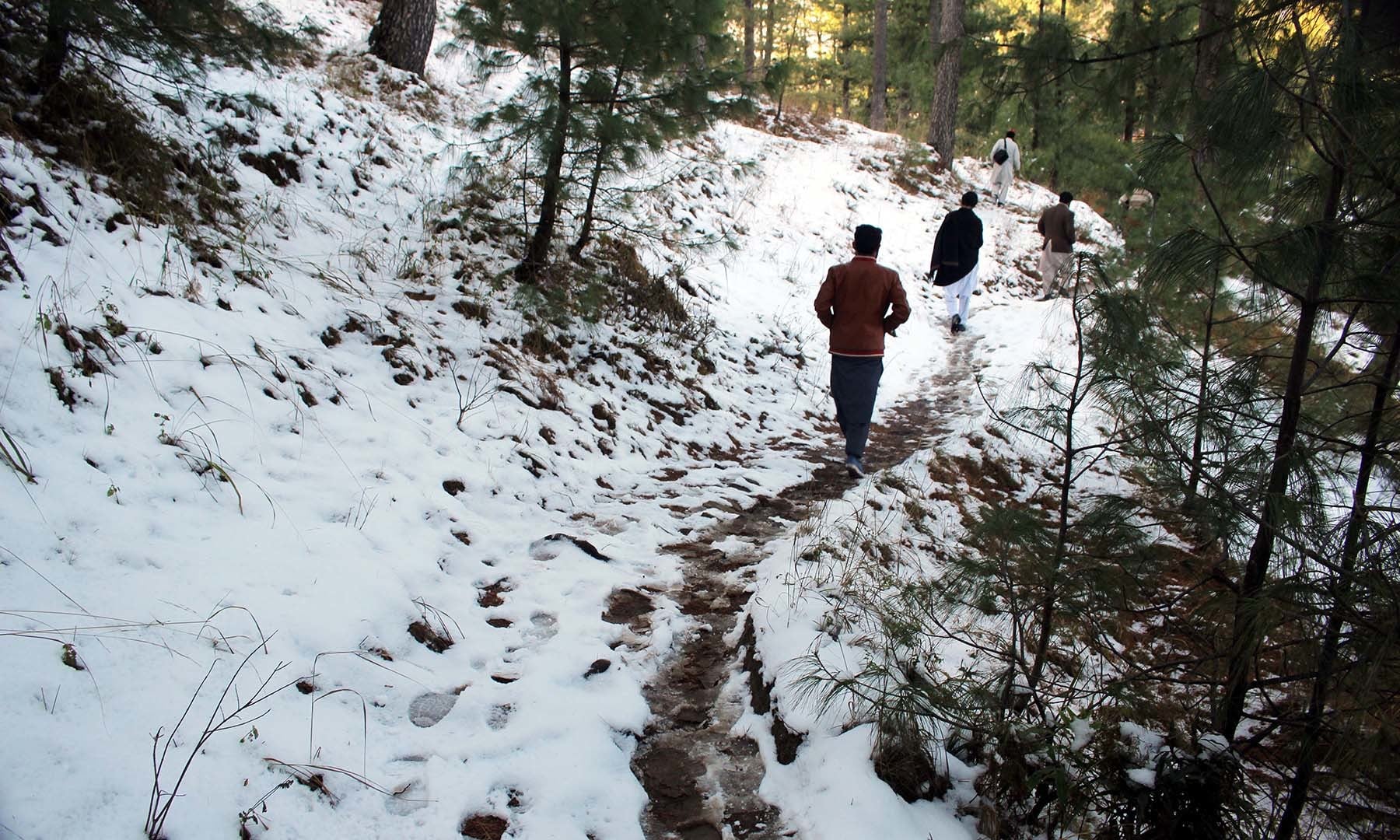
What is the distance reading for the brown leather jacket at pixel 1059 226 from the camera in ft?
40.2

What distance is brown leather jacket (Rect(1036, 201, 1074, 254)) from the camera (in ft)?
40.2

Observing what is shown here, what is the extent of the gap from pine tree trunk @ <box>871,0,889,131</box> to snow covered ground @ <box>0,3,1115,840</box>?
18687mm

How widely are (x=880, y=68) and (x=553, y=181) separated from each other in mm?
19391

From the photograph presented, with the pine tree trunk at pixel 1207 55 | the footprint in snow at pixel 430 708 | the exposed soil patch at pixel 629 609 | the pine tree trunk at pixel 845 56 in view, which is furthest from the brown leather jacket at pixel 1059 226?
the pine tree trunk at pixel 845 56

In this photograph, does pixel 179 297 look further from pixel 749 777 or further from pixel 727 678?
pixel 749 777

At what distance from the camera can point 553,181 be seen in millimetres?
6379

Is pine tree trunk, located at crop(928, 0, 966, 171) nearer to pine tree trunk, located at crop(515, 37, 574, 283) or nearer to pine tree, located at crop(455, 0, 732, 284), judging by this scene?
pine tree, located at crop(455, 0, 732, 284)

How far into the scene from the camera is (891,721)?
2678mm

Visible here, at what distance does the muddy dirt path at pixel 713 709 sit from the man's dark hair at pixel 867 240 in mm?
2054

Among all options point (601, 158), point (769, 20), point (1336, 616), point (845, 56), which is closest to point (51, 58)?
point (601, 158)

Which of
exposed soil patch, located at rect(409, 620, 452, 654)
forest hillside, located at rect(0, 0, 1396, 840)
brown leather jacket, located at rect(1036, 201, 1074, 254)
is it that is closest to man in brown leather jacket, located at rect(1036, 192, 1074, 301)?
brown leather jacket, located at rect(1036, 201, 1074, 254)

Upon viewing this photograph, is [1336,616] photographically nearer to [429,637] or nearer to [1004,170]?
[429,637]

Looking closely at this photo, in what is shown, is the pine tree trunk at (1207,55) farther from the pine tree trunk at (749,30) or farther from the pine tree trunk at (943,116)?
the pine tree trunk at (749,30)

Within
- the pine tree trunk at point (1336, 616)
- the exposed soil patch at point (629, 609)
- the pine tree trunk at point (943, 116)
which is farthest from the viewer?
the pine tree trunk at point (943, 116)
